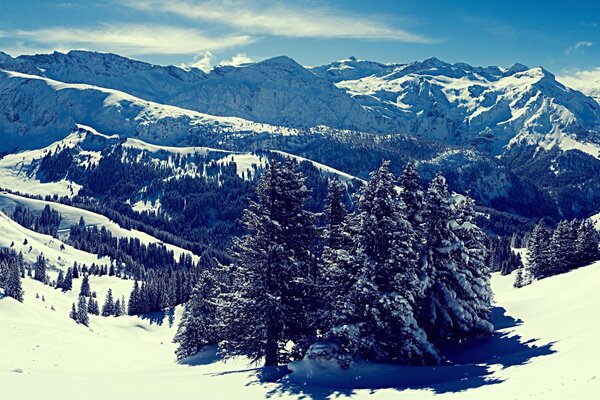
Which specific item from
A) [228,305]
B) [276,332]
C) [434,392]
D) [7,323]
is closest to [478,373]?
[434,392]

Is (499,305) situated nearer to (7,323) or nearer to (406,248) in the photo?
(406,248)

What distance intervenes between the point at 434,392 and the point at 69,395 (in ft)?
54.6

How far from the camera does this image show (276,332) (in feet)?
109

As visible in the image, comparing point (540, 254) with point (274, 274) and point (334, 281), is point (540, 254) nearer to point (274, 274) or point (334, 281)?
point (334, 281)

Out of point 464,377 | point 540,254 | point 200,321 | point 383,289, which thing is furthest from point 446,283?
point 540,254

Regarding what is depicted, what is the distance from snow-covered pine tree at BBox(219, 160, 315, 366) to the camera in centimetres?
3259

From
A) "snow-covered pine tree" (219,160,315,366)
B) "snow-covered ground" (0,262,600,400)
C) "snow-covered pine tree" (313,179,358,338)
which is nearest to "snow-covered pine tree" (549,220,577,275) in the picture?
"snow-covered ground" (0,262,600,400)

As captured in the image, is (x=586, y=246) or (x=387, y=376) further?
(x=586, y=246)

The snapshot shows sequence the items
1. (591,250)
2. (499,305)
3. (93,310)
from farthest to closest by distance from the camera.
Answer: (93,310) < (591,250) < (499,305)

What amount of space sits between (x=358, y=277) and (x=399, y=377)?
20.5 feet

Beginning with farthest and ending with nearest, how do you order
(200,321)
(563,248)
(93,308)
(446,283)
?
(93,308), (563,248), (200,321), (446,283)

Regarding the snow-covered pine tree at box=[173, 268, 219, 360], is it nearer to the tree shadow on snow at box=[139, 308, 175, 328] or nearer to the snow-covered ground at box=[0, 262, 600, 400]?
the snow-covered ground at box=[0, 262, 600, 400]

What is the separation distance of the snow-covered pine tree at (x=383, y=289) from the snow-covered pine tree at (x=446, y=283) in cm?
471

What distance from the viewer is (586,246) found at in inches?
2990
